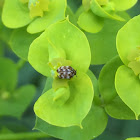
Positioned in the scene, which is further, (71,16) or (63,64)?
(71,16)

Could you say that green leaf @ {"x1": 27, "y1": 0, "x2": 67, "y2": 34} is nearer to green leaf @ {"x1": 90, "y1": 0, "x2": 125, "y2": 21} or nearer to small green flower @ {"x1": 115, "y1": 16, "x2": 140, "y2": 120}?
green leaf @ {"x1": 90, "y1": 0, "x2": 125, "y2": 21}

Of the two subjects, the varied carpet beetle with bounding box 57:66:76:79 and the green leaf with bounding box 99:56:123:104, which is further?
the green leaf with bounding box 99:56:123:104

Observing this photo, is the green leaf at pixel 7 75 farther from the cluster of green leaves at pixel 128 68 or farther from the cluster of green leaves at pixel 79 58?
the cluster of green leaves at pixel 128 68

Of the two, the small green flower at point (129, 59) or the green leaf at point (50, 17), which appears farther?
the green leaf at point (50, 17)

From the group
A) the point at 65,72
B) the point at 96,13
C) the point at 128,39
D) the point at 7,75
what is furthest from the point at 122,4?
the point at 7,75

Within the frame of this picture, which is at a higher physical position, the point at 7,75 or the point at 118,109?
the point at 118,109

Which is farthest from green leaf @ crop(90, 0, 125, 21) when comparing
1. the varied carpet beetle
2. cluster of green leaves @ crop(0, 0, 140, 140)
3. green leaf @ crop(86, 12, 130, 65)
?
the varied carpet beetle

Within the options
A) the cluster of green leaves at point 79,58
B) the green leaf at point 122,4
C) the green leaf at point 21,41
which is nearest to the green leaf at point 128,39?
the cluster of green leaves at point 79,58

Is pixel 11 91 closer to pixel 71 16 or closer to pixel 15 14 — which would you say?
pixel 15 14
